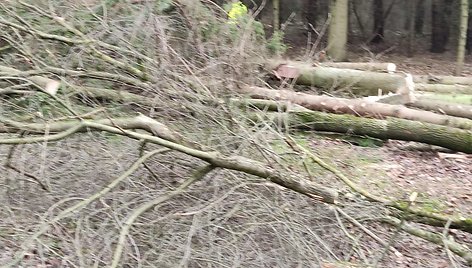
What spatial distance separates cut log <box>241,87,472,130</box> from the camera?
282 inches

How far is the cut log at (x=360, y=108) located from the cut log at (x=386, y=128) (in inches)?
6.3

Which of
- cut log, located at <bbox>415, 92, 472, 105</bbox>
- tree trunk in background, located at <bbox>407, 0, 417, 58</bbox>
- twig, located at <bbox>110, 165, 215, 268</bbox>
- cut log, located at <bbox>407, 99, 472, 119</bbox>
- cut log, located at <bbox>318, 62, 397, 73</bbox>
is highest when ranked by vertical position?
twig, located at <bbox>110, 165, 215, 268</bbox>

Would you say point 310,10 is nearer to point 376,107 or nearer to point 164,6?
point 376,107

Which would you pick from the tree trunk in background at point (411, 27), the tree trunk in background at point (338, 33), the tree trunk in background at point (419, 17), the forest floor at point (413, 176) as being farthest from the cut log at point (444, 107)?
the tree trunk in background at point (419, 17)

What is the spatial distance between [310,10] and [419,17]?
10.9 feet

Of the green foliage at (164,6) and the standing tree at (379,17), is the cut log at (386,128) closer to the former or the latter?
the green foliage at (164,6)

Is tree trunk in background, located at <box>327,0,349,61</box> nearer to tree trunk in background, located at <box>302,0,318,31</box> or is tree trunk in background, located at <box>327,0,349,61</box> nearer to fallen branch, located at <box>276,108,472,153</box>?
tree trunk in background, located at <box>302,0,318,31</box>

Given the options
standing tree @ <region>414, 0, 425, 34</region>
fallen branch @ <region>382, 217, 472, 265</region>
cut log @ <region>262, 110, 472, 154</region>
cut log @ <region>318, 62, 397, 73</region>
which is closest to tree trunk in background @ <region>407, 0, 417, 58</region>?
standing tree @ <region>414, 0, 425, 34</region>

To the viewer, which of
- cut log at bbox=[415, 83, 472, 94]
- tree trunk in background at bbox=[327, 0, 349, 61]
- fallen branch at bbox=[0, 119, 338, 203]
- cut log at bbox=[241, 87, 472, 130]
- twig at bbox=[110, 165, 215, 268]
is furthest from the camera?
tree trunk in background at bbox=[327, 0, 349, 61]

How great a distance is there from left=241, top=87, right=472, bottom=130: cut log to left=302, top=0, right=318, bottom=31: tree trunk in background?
32.7ft

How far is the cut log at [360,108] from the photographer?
282 inches

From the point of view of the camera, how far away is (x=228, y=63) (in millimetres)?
6164

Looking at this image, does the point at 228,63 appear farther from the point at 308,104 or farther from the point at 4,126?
the point at 4,126

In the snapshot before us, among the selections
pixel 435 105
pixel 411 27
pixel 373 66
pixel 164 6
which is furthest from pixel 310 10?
pixel 164 6
